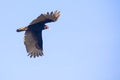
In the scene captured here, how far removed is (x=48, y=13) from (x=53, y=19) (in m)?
0.55

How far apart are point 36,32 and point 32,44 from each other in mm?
872

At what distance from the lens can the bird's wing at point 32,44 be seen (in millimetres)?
48188

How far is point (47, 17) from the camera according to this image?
47188mm

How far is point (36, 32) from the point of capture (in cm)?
4856

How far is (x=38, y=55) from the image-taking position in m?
49.2

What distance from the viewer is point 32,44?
48.8m

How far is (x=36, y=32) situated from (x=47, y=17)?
71.9 inches

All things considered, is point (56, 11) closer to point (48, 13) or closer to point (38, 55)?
point (48, 13)

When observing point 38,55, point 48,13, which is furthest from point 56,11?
point 38,55

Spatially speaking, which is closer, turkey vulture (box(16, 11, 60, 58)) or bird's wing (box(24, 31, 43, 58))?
turkey vulture (box(16, 11, 60, 58))

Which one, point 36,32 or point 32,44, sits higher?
point 36,32

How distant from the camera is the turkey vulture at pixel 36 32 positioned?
4719 cm

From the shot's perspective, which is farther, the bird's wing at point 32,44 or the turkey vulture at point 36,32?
the bird's wing at point 32,44

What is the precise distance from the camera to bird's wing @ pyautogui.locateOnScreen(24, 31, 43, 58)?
4819 centimetres
